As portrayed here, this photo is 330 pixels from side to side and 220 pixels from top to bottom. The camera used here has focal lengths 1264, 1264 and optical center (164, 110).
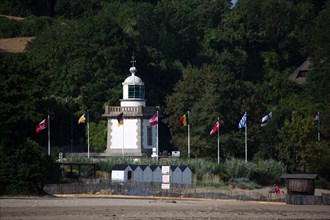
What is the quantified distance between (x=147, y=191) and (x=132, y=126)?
22.6 metres

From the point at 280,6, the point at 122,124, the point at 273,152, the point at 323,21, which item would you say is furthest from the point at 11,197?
the point at 280,6

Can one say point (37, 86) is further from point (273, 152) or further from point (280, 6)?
point (280, 6)

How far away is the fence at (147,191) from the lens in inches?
3354

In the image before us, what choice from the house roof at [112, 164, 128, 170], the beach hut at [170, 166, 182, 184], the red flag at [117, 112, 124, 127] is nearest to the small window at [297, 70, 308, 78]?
the red flag at [117, 112, 124, 127]

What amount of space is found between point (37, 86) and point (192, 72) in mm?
37168

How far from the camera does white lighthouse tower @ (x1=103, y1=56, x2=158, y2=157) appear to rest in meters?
110

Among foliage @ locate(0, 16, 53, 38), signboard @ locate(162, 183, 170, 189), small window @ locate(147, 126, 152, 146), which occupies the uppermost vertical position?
foliage @ locate(0, 16, 53, 38)

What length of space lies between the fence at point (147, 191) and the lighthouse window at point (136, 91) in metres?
20.3

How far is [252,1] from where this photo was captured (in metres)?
164

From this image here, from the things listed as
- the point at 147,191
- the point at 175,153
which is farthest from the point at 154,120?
the point at 147,191

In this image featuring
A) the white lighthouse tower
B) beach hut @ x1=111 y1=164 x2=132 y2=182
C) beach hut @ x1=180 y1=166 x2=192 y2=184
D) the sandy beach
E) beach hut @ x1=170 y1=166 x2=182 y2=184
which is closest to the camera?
the sandy beach

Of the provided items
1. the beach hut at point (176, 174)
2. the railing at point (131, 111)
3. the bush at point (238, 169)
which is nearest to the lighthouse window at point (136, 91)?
the railing at point (131, 111)

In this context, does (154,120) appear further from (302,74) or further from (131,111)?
(302,74)

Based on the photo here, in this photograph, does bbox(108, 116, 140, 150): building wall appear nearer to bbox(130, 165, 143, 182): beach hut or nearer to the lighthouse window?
the lighthouse window
